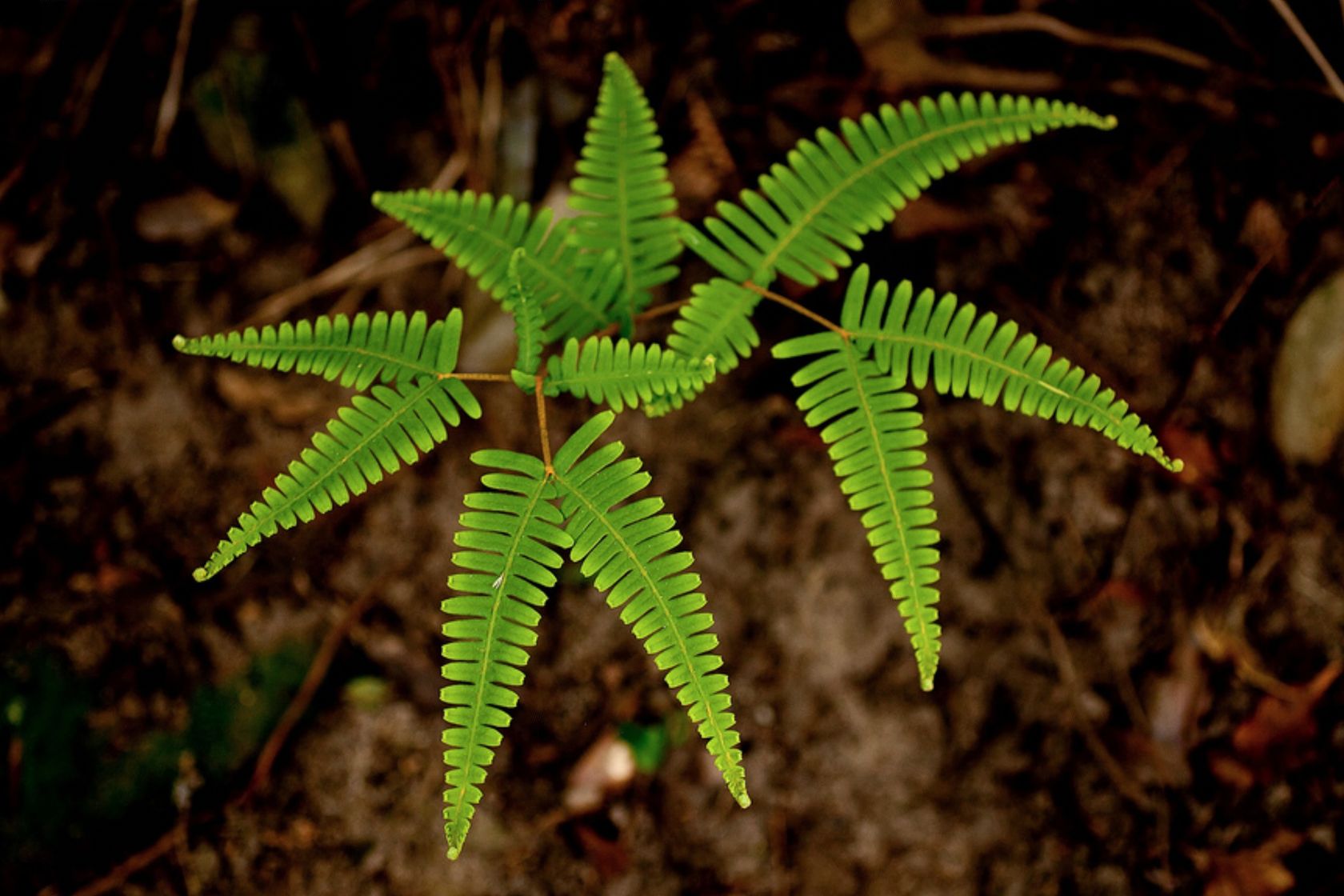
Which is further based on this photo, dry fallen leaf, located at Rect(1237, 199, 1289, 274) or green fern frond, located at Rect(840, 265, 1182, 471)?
dry fallen leaf, located at Rect(1237, 199, 1289, 274)

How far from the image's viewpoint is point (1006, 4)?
307 cm

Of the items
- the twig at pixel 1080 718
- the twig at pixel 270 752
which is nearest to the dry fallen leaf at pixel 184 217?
the twig at pixel 270 752

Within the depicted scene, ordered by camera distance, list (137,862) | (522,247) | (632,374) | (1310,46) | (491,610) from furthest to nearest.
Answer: (137,862), (1310,46), (522,247), (632,374), (491,610)

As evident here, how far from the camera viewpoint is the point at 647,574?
2.08m

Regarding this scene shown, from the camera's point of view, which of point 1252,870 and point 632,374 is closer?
point 632,374

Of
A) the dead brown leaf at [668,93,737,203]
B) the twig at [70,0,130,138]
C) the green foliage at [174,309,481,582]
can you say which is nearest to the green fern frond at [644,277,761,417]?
the green foliage at [174,309,481,582]

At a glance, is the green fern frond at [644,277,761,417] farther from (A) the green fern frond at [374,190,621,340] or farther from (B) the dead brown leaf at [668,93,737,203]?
(B) the dead brown leaf at [668,93,737,203]

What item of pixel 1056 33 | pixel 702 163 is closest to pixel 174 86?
pixel 702 163

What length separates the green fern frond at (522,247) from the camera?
2346mm

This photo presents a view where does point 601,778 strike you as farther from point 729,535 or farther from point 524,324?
point 524,324

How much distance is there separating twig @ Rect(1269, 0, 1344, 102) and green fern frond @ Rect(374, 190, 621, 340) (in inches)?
90.3

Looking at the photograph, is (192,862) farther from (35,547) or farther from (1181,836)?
(1181,836)

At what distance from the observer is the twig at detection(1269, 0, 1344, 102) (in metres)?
2.80

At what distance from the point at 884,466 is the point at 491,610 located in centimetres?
102
